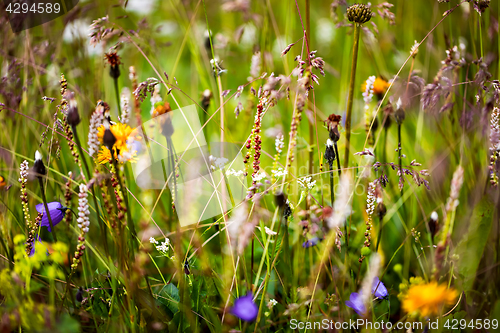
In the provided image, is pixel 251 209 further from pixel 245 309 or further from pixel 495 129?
pixel 495 129

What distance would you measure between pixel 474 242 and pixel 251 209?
1.78ft

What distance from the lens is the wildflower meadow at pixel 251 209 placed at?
0.64m

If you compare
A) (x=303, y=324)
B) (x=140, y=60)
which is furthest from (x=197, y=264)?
(x=140, y=60)

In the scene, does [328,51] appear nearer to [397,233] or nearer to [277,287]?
[397,233]

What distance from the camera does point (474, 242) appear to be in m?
0.81

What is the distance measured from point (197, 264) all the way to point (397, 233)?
0.63 m

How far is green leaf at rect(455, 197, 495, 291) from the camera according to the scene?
2.62 feet

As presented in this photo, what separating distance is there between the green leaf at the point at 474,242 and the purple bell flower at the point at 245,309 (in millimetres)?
492

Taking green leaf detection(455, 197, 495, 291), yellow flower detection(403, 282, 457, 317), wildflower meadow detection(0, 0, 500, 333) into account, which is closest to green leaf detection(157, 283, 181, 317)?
wildflower meadow detection(0, 0, 500, 333)

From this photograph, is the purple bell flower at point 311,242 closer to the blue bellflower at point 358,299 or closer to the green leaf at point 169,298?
the blue bellflower at point 358,299

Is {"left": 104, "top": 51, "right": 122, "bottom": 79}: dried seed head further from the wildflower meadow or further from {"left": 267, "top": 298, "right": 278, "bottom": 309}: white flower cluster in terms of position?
{"left": 267, "top": 298, "right": 278, "bottom": 309}: white flower cluster

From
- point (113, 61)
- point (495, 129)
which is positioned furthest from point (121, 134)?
point (495, 129)

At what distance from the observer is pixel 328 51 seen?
2230mm

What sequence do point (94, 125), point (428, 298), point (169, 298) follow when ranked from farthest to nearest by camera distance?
point (169, 298) < point (94, 125) < point (428, 298)
